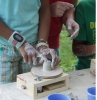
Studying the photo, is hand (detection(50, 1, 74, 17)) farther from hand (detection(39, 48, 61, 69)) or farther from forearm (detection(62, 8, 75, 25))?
hand (detection(39, 48, 61, 69))

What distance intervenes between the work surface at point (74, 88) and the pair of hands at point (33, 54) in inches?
6.3

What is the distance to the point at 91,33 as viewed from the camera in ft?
7.09

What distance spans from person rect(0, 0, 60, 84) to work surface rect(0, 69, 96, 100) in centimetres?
16

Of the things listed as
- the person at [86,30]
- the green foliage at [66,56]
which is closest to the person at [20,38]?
the person at [86,30]

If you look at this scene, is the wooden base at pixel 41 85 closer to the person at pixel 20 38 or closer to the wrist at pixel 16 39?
the person at pixel 20 38

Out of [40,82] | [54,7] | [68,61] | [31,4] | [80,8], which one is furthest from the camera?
[68,61]

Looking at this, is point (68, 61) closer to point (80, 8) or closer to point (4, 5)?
point (80, 8)

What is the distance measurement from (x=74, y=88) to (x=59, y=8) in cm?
65

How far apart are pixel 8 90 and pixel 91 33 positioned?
34.7 inches

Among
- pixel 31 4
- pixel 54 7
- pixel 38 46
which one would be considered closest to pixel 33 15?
pixel 31 4

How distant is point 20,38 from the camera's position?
1680mm

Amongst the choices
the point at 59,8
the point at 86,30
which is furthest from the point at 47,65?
the point at 86,30

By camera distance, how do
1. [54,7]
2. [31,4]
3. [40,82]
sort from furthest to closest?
[54,7] → [31,4] → [40,82]

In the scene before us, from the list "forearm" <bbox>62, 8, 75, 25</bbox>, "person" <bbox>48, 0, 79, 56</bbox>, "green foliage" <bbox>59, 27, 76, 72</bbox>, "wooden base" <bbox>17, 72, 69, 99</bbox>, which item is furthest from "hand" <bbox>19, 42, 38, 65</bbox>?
"green foliage" <bbox>59, 27, 76, 72</bbox>
